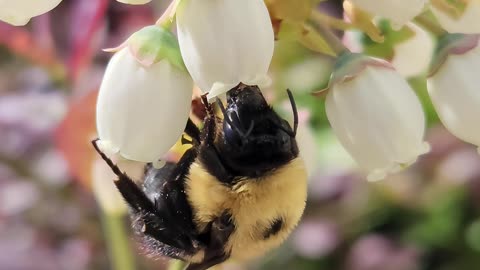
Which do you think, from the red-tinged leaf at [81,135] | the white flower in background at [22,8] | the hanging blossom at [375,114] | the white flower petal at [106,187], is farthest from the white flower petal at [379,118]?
the red-tinged leaf at [81,135]

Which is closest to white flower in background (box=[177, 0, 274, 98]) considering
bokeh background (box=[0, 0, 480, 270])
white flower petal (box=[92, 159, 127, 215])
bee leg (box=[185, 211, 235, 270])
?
bee leg (box=[185, 211, 235, 270])

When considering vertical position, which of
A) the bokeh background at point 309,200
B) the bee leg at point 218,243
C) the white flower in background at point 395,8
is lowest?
the bokeh background at point 309,200

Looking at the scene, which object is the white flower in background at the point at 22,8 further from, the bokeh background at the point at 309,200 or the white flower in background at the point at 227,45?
the bokeh background at the point at 309,200

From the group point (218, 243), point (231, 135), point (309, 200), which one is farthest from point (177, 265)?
point (309, 200)

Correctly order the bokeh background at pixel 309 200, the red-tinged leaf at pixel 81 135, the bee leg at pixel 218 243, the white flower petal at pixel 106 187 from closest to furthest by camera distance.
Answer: the bee leg at pixel 218 243 → the white flower petal at pixel 106 187 → the red-tinged leaf at pixel 81 135 → the bokeh background at pixel 309 200

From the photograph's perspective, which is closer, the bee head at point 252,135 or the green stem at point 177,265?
the bee head at point 252,135

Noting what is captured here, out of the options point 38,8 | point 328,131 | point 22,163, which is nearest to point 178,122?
point 38,8
